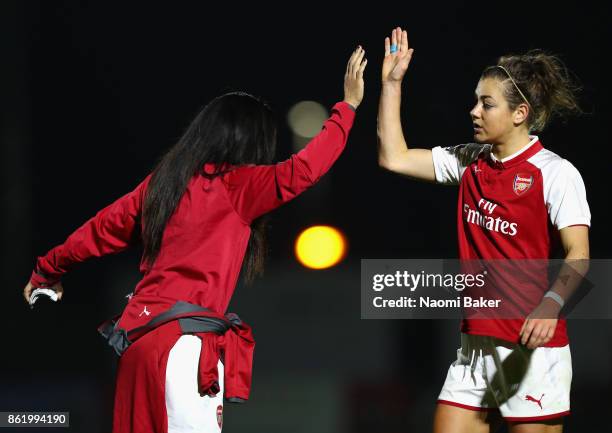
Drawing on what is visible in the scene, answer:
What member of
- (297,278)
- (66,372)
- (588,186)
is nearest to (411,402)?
(297,278)

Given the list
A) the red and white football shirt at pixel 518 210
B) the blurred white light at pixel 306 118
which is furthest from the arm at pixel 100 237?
the blurred white light at pixel 306 118

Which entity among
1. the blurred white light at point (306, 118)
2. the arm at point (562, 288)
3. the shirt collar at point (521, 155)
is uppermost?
the blurred white light at point (306, 118)

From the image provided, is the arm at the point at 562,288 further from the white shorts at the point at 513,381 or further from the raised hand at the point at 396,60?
the raised hand at the point at 396,60

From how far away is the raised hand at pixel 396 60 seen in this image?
9.18ft

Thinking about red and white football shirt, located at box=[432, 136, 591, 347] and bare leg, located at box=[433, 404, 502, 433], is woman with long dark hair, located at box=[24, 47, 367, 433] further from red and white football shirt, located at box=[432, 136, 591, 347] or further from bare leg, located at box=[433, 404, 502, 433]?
bare leg, located at box=[433, 404, 502, 433]

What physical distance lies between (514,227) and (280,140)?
8.70 feet

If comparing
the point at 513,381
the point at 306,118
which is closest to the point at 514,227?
the point at 513,381

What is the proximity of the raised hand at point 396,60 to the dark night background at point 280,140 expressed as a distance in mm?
2137

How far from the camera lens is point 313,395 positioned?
4.96 meters

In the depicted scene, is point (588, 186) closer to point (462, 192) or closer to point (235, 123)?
point (462, 192)

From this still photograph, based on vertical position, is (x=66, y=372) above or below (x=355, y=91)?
below

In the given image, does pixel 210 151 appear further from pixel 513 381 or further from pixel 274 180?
pixel 513 381

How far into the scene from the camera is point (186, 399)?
2275 mm

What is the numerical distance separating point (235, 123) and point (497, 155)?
2.66 feet
